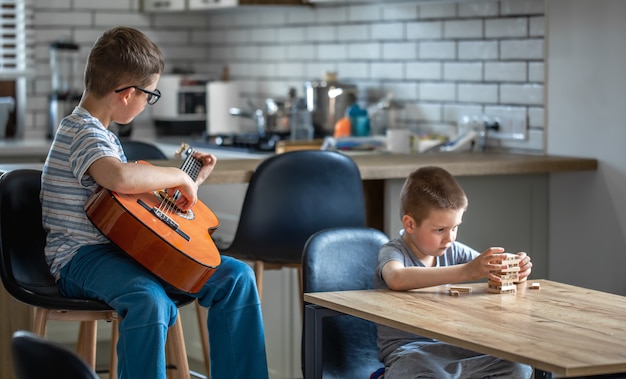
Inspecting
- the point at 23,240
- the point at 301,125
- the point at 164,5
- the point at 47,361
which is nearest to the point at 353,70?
the point at 301,125

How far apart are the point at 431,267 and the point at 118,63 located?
927 millimetres

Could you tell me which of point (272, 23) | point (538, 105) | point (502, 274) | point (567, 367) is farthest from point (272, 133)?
point (567, 367)

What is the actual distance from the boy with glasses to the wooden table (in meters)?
0.38

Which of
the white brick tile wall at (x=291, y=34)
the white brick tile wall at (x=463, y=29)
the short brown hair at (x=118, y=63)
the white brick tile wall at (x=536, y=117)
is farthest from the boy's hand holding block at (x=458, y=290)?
the white brick tile wall at (x=291, y=34)

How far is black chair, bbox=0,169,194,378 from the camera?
2775 mm

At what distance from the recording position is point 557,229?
13.7ft

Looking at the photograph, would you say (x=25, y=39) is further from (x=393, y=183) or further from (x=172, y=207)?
(x=172, y=207)

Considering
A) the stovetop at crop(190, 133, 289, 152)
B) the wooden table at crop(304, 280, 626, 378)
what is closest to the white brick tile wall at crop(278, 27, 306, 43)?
the stovetop at crop(190, 133, 289, 152)

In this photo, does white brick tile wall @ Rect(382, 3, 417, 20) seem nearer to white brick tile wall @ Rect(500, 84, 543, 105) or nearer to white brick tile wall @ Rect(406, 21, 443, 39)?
white brick tile wall @ Rect(406, 21, 443, 39)

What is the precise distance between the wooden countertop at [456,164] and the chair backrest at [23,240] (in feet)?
2.75

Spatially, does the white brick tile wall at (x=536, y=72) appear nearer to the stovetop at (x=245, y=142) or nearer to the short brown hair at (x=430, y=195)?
the stovetop at (x=245, y=142)

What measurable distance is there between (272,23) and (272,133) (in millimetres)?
862

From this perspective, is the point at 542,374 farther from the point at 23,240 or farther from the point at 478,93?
the point at 478,93

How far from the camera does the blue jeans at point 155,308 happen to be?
8.69ft
